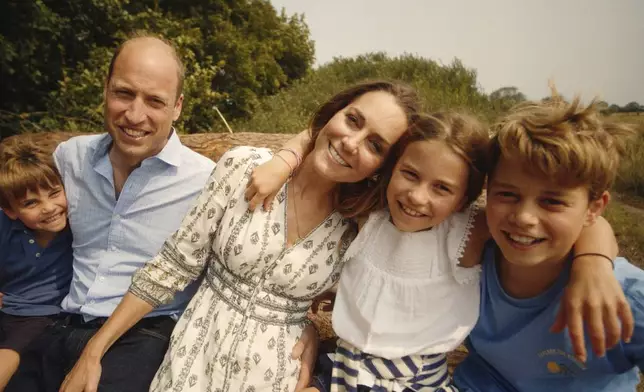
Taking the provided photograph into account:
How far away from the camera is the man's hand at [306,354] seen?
5.84ft

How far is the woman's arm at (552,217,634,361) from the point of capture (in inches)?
49.5

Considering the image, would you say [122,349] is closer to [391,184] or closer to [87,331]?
[87,331]

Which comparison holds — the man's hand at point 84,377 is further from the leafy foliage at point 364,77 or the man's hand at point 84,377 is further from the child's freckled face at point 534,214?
the leafy foliage at point 364,77

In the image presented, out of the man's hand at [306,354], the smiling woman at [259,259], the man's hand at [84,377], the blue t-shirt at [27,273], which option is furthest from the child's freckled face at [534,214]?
the blue t-shirt at [27,273]

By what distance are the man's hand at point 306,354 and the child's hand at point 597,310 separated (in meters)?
0.93

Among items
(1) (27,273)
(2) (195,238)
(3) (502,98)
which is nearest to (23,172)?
(1) (27,273)

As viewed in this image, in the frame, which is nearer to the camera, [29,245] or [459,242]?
[459,242]

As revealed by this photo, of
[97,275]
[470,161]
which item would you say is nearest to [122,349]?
[97,275]

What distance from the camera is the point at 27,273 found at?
2180 mm

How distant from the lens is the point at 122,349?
1.94 m

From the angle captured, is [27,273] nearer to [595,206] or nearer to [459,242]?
[459,242]

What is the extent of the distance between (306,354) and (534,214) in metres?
0.99

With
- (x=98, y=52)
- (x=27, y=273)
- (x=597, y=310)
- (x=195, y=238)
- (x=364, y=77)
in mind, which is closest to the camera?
(x=597, y=310)

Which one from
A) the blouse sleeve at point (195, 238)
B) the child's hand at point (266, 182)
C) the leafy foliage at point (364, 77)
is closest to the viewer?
the child's hand at point (266, 182)
